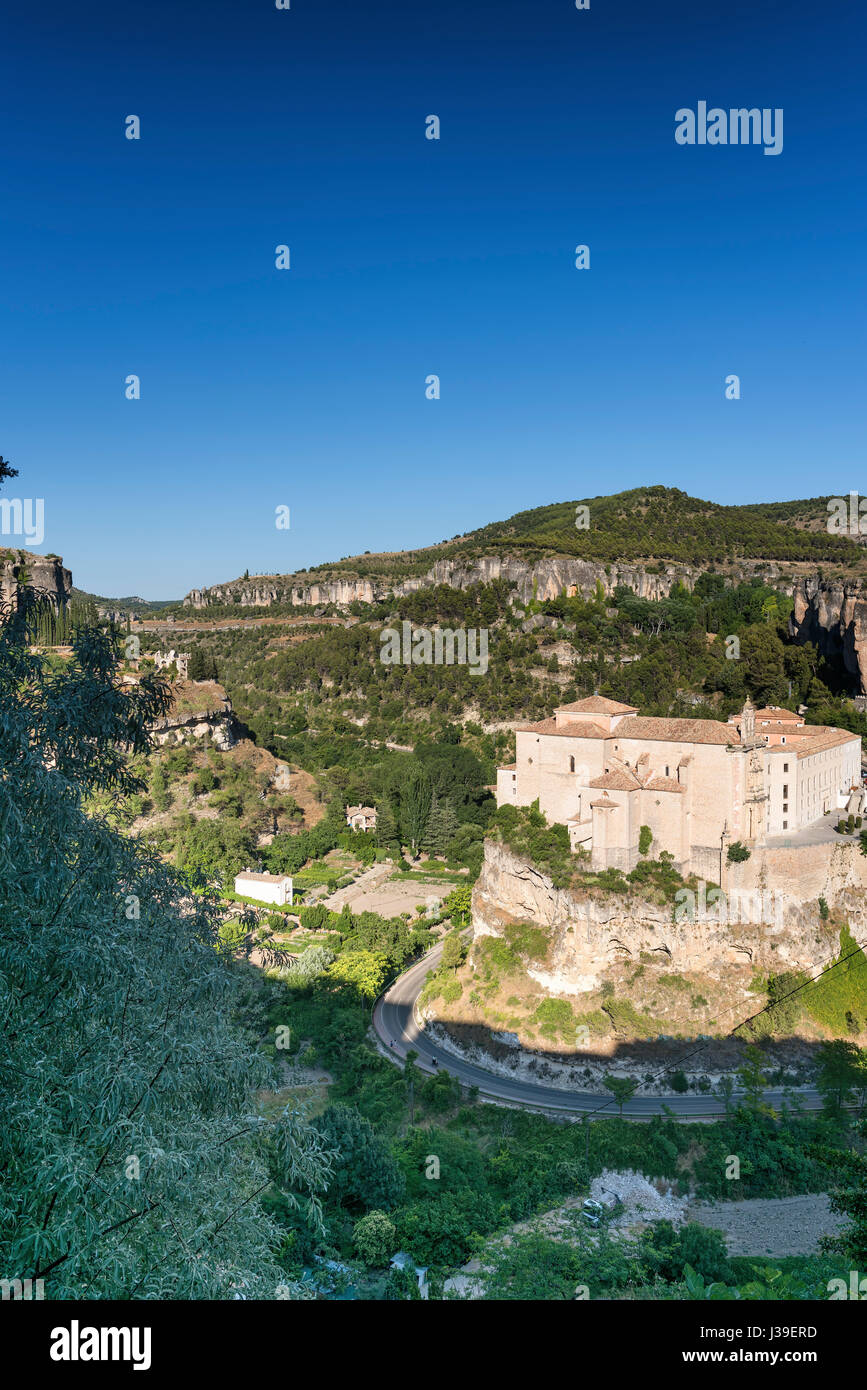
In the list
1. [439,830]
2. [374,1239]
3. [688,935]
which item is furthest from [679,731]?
[439,830]

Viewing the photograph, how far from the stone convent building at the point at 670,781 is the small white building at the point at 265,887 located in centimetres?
1388

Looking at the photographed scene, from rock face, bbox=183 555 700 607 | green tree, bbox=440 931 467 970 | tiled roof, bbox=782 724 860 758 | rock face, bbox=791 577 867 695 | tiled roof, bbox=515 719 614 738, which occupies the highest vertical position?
rock face, bbox=183 555 700 607

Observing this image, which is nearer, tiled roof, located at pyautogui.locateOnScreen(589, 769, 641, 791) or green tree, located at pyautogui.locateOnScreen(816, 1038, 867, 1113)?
green tree, located at pyautogui.locateOnScreen(816, 1038, 867, 1113)

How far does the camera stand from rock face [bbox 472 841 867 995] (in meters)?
27.3

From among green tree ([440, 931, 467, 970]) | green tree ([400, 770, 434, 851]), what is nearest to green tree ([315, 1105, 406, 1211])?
green tree ([440, 931, 467, 970])

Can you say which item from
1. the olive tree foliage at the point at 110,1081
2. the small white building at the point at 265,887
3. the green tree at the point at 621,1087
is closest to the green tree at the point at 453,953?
the green tree at the point at 621,1087

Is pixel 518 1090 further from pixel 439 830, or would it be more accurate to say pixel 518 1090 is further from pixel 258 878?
pixel 439 830

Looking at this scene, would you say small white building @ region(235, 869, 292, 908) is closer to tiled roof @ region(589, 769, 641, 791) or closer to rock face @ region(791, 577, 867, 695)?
tiled roof @ region(589, 769, 641, 791)

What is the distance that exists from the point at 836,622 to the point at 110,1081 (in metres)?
43.8

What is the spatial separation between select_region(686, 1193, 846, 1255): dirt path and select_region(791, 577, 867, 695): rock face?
25.3 metres

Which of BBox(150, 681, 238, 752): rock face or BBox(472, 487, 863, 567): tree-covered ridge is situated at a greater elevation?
BBox(472, 487, 863, 567): tree-covered ridge

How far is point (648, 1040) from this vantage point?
26.7 meters
